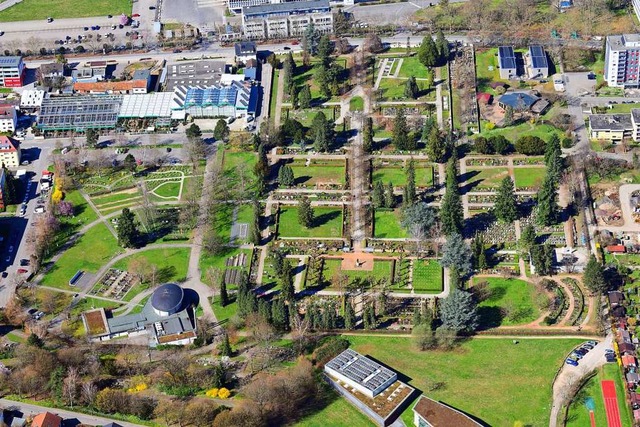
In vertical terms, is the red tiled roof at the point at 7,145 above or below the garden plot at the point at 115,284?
above

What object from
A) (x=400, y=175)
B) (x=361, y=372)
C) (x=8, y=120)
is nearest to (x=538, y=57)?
(x=400, y=175)

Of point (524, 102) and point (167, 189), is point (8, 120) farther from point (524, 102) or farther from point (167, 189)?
point (524, 102)

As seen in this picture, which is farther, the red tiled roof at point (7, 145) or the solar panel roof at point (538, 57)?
the solar panel roof at point (538, 57)

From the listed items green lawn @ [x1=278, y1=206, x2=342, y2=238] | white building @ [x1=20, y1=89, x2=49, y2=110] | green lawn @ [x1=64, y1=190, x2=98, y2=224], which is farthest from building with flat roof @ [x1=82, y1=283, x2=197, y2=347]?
white building @ [x1=20, y1=89, x2=49, y2=110]

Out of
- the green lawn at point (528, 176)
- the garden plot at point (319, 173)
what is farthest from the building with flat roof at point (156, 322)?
the green lawn at point (528, 176)

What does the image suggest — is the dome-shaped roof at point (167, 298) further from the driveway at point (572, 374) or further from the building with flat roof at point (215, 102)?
the driveway at point (572, 374)

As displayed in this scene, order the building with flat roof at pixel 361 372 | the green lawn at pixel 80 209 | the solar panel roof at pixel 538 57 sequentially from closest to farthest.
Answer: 1. the building with flat roof at pixel 361 372
2. the green lawn at pixel 80 209
3. the solar panel roof at pixel 538 57
